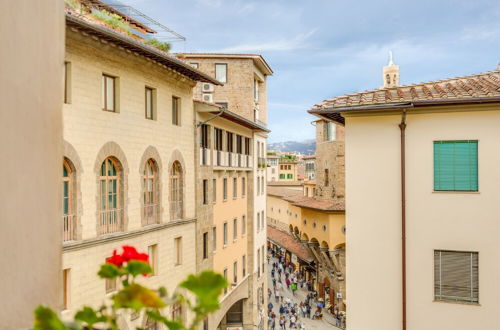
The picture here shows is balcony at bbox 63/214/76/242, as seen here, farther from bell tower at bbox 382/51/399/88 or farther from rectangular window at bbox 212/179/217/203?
bell tower at bbox 382/51/399/88

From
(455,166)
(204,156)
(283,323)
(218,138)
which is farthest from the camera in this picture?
(283,323)

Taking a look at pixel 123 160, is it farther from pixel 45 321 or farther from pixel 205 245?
pixel 45 321

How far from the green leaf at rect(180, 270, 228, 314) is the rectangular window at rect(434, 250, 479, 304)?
998 cm

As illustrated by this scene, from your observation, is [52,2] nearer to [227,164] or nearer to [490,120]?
[490,120]

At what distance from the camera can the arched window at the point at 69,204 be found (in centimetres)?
1307

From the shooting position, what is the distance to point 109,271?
1.70 m

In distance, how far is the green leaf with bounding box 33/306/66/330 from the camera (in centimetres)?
141

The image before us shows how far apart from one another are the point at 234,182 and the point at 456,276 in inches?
756

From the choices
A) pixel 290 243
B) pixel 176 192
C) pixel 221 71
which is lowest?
pixel 290 243

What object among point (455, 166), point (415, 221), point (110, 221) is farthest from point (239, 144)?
point (455, 166)

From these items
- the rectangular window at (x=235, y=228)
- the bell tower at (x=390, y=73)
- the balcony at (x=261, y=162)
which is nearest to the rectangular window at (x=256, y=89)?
the balcony at (x=261, y=162)

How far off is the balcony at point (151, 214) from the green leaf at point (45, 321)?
52.3ft

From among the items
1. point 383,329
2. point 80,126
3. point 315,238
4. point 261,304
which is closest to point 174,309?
point 80,126

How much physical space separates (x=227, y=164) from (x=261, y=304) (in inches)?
523
